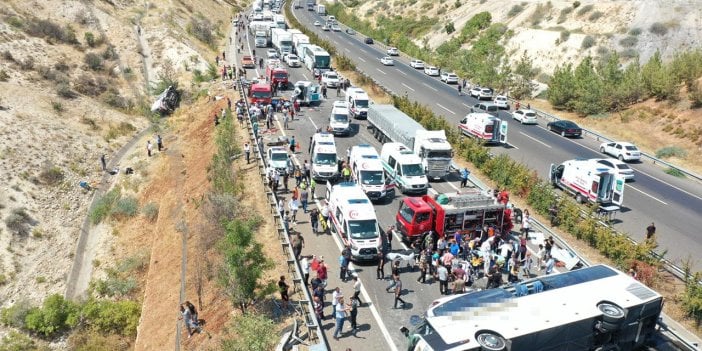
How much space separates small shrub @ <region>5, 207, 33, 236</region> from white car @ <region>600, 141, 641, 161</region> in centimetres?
4225

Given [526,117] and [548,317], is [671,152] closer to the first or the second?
[526,117]

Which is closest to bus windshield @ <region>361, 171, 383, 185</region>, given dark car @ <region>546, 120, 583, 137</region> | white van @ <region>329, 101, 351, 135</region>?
white van @ <region>329, 101, 351, 135</region>

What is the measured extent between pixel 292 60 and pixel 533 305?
55.1 metres

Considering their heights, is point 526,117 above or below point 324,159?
below

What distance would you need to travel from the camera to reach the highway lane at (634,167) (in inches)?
1101

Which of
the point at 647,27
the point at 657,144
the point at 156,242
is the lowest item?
the point at 156,242

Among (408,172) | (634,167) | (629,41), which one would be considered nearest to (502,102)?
(634,167)

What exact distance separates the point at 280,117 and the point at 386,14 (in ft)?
288

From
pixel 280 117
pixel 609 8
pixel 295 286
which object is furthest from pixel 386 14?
pixel 295 286

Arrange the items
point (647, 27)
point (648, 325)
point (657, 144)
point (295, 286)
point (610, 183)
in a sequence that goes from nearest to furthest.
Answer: point (648, 325), point (295, 286), point (610, 183), point (657, 144), point (647, 27)

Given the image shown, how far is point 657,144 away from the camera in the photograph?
42750 mm

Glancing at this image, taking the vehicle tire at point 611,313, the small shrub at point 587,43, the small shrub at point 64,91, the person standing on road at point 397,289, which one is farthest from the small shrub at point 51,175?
the small shrub at point 587,43

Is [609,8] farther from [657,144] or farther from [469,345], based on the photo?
[469,345]

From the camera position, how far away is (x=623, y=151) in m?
39.3
